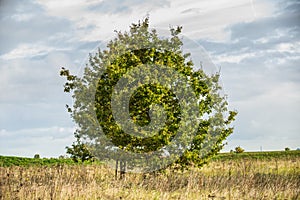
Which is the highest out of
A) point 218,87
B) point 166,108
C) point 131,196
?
point 218,87

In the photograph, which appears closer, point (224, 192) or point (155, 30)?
point (224, 192)

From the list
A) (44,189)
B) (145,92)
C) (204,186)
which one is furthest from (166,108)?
(44,189)

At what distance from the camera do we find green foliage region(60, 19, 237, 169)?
16.7 meters

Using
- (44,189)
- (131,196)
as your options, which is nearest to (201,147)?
(131,196)

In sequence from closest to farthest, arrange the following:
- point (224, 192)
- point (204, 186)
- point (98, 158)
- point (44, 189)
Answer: point (44, 189), point (224, 192), point (204, 186), point (98, 158)

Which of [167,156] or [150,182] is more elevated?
[167,156]

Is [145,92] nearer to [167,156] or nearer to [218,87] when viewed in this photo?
[167,156]

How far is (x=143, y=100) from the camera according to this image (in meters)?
16.4

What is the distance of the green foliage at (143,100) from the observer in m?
16.7

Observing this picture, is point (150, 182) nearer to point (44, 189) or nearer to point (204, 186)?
point (204, 186)

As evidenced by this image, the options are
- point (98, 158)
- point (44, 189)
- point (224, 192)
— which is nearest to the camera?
point (44, 189)

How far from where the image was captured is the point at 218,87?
18.9m

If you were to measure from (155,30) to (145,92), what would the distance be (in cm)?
354

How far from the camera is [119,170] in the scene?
61.9 feet
